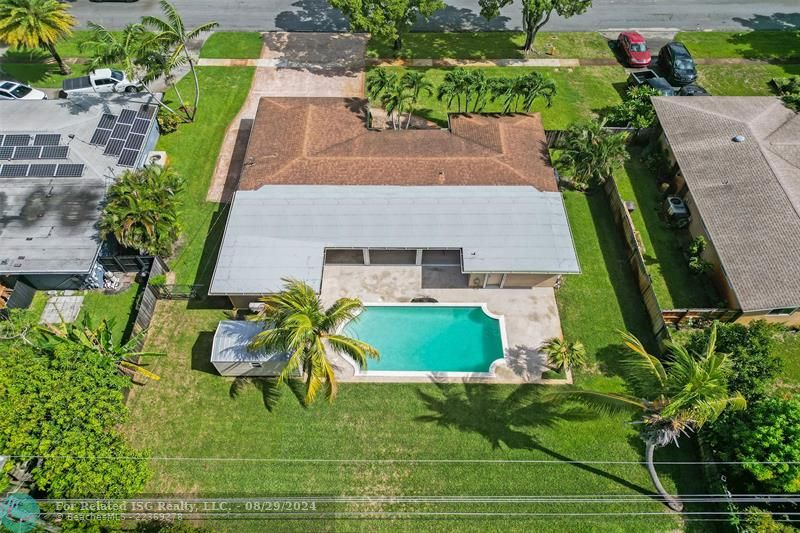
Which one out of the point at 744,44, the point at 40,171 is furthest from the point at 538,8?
the point at 40,171

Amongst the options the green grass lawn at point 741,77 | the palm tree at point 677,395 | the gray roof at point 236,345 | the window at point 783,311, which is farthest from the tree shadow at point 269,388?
the green grass lawn at point 741,77

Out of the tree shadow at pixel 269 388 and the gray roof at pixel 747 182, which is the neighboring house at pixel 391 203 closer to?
the tree shadow at pixel 269 388

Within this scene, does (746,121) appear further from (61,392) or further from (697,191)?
(61,392)

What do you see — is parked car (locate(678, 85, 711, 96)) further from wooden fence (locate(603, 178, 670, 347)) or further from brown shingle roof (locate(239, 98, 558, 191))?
brown shingle roof (locate(239, 98, 558, 191))

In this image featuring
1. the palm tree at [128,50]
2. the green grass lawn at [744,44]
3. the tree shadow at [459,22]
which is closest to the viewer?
the palm tree at [128,50]

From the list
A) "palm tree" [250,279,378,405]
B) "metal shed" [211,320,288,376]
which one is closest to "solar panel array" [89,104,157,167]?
"metal shed" [211,320,288,376]

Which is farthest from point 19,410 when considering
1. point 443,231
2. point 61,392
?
point 443,231
